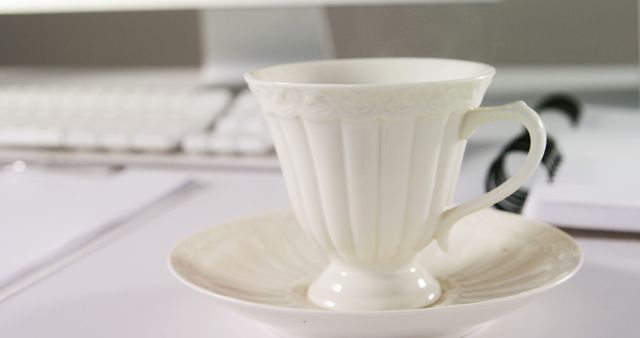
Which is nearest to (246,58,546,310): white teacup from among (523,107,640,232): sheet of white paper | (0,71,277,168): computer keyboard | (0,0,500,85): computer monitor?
(523,107,640,232): sheet of white paper

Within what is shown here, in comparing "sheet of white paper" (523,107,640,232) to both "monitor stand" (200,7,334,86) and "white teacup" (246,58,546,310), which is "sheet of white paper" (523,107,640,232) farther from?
"monitor stand" (200,7,334,86)

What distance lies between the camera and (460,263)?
428 mm

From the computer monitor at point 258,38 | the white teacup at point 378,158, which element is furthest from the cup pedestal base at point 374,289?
the computer monitor at point 258,38

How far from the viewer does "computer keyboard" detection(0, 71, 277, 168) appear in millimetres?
689

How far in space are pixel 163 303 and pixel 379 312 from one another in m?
0.13

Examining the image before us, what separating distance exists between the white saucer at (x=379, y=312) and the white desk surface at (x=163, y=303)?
0.02 meters

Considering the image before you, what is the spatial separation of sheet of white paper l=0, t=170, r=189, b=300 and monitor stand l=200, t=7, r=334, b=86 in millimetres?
251

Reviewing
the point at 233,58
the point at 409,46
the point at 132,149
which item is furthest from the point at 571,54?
the point at 132,149

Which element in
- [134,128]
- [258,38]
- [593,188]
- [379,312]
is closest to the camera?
[379,312]

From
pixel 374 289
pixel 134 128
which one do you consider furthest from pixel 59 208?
pixel 374 289

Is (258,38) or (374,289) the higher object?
(258,38)

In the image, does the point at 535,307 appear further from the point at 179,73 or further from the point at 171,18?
the point at 171,18

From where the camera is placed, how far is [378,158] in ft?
1.18

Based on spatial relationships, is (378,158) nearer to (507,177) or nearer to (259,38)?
(507,177)
